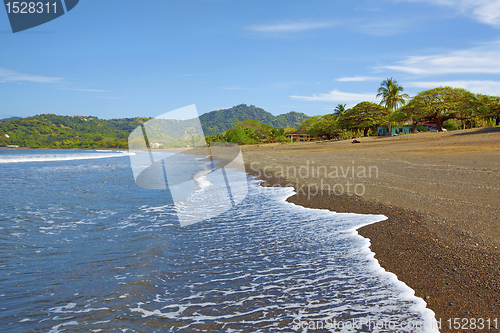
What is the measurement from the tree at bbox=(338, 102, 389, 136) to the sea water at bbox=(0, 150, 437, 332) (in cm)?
5444

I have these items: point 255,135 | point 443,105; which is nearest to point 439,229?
point 443,105

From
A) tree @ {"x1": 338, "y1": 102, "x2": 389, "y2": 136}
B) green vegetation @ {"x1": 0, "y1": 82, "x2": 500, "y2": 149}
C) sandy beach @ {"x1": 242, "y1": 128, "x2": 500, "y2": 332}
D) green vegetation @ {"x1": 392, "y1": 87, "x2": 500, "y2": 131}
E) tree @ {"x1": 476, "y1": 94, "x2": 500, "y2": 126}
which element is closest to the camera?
sandy beach @ {"x1": 242, "y1": 128, "x2": 500, "y2": 332}

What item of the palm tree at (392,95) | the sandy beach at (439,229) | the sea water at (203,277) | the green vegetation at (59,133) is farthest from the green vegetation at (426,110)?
the green vegetation at (59,133)

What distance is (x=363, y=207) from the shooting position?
26.1 ft

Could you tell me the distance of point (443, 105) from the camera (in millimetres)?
44188

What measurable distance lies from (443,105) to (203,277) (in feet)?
169

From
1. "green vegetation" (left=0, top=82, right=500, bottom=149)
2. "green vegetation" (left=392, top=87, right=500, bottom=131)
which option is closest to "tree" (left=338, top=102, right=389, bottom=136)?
"green vegetation" (left=0, top=82, right=500, bottom=149)

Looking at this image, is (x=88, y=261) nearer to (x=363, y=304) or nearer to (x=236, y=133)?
(x=363, y=304)

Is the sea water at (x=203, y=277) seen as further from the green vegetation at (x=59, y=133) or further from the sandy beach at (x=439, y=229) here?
the green vegetation at (x=59, y=133)

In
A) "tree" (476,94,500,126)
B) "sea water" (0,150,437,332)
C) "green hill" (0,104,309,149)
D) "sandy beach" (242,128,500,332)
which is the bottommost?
"sea water" (0,150,437,332)

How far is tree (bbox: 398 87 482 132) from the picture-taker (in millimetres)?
43872

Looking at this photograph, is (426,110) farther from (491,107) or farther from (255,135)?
(255,135)

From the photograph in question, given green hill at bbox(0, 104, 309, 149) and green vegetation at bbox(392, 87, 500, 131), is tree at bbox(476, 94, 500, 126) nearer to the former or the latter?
green vegetation at bbox(392, 87, 500, 131)

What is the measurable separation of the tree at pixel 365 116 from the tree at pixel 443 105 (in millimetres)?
8836
